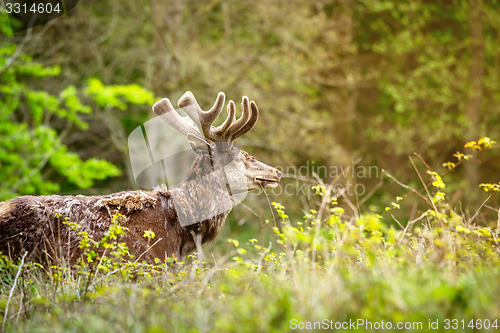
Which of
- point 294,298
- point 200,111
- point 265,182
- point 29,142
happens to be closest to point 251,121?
point 200,111

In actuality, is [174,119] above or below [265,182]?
above

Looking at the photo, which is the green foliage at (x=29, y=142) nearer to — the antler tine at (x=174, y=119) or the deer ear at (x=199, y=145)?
the antler tine at (x=174, y=119)

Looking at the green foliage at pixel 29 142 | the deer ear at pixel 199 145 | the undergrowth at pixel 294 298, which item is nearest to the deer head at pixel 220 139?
the deer ear at pixel 199 145

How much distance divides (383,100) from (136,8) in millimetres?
8230

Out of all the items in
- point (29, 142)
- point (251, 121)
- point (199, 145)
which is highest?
point (251, 121)

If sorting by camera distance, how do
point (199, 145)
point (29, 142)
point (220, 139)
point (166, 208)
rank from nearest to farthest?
1. point (166, 208)
2. point (199, 145)
3. point (220, 139)
4. point (29, 142)

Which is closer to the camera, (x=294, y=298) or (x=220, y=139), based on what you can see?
(x=294, y=298)

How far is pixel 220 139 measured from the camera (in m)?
5.66

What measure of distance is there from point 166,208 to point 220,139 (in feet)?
3.51

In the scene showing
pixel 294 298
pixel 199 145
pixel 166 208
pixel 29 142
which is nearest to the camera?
pixel 294 298

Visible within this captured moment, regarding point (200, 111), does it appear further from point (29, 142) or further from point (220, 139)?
point (29, 142)

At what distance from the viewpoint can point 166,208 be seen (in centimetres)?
504

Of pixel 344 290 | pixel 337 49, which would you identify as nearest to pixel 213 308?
pixel 344 290

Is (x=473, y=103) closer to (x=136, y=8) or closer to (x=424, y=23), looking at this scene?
(x=424, y=23)
